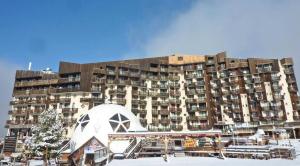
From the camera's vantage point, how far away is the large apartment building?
72312 mm

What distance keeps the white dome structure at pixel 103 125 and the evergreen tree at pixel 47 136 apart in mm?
5451

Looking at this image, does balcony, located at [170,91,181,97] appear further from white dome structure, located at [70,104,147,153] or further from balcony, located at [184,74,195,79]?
white dome structure, located at [70,104,147,153]

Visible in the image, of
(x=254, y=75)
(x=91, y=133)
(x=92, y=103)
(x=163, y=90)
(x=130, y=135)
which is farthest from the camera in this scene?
(x=163, y=90)

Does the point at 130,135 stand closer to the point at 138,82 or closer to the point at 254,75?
the point at 138,82

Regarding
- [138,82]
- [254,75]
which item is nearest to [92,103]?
[138,82]

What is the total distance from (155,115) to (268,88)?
34591 mm

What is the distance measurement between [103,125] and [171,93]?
38515 mm

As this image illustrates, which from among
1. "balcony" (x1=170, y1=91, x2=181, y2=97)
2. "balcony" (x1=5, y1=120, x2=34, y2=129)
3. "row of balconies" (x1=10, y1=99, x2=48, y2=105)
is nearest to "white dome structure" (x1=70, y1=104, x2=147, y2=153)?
"row of balconies" (x1=10, y1=99, x2=48, y2=105)

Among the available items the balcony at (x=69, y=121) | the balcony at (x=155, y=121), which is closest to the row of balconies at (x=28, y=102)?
the balcony at (x=69, y=121)

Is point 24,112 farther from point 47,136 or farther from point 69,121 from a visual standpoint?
point 47,136

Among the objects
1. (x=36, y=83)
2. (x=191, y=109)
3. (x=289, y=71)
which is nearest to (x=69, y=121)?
(x=36, y=83)

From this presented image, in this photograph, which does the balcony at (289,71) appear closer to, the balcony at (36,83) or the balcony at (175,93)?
the balcony at (175,93)

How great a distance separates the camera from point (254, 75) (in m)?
76.2

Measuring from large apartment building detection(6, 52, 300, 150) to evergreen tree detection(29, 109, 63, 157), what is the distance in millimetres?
29889
